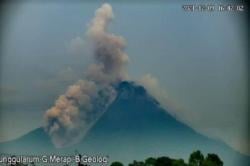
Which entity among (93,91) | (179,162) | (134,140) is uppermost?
(93,91)

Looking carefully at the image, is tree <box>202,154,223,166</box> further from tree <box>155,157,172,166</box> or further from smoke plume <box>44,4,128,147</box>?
smoke plume <box>44,4,128,147</box>

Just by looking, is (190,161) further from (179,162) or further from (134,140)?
(134,140)

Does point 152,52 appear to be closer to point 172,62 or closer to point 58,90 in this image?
point 172,62

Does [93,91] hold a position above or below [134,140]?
above

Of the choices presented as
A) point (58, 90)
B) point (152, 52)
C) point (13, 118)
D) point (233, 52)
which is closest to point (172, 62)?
point (152, 52)

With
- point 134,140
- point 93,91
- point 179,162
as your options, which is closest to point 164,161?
point 179,162

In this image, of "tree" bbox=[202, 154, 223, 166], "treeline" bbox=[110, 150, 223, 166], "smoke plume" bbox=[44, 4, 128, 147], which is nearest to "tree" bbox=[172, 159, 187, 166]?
"treeline" bbox=[110, 150, 223, 166]
